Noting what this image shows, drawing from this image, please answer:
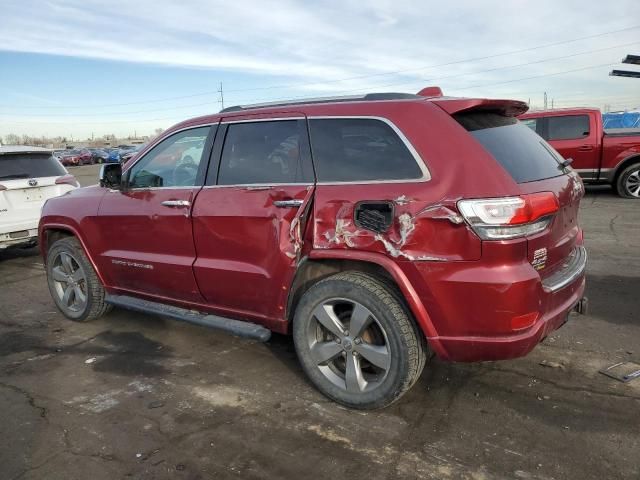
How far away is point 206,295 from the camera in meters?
3.90

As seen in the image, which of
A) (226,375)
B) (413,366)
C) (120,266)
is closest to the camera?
(413,366)

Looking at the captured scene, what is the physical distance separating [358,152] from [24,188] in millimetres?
6139

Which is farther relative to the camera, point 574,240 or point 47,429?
point 574,240

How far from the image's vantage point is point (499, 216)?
2.69 metres

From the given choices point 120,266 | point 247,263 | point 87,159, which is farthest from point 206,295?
point 87,159

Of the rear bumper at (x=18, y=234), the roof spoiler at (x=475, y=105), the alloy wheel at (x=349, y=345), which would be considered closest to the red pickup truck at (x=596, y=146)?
the roof spoiler at (x=475, y=105)

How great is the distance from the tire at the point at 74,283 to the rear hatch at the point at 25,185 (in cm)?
269

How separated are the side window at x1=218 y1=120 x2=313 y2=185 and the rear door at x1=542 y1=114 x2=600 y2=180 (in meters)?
9.33

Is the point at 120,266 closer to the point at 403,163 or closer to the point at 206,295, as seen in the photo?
the point at 206,295

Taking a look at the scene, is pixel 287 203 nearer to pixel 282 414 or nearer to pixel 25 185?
pixel 282 414

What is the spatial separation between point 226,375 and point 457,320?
1.80 m

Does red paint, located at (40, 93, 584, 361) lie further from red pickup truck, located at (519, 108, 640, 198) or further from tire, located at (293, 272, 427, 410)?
red pickup truck, located at (519, 108, 640, 198)

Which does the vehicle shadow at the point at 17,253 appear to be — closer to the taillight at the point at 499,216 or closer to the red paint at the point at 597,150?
Result: the taillight at the point at 499,216

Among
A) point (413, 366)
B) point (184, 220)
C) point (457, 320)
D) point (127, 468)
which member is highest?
point (184, 220)
